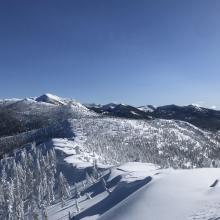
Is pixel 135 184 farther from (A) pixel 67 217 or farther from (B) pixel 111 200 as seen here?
(A) pixel 67 217

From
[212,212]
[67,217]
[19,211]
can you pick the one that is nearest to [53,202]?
[19,211]

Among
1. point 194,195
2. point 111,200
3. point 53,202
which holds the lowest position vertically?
point 53,202

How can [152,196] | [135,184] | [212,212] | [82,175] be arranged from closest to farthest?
[212,212], [152,196], [135,184], [82,175]

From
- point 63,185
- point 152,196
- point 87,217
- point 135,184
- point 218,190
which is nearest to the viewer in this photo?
point 218,190

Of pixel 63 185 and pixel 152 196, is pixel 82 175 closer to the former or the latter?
pixel 63 185

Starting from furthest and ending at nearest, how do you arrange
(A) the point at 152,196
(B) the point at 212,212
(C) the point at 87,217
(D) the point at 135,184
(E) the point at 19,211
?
(E) the point at 19,211, (D) the point at 135,184, (C) the point at 87,217, (A) the point at 152,196, (B) the point at 212,212

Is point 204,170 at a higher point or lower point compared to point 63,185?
higher

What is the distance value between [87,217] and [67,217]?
52.7 ft

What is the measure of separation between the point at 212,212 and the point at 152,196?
23878 mm

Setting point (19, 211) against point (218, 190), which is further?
point (19, 211)

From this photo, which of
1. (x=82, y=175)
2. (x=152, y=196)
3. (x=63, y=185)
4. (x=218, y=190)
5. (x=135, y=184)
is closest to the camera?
(x=218, y=190)

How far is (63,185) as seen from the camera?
13112 cm

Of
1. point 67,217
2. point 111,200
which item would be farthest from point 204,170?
point 67,217

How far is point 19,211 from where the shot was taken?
365 feet
